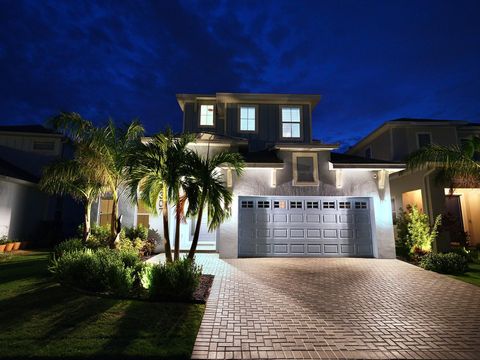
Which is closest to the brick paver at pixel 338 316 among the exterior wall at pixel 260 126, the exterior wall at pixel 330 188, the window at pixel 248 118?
the exterior wall at pixel 330 188

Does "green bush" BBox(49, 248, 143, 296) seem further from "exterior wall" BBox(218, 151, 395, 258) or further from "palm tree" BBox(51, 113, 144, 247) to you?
"exterior wall" BBox(218, 151, 395, 258)

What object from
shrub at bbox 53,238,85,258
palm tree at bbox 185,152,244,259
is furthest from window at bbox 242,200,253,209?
shrub at bbox 53,238,85,258

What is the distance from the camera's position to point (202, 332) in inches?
163

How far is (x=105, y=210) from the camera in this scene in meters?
12.6

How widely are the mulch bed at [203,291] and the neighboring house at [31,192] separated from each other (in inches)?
489

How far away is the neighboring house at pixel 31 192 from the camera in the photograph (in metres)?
13.6

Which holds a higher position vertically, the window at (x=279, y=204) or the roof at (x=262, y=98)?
the roof at (x=262, y=98)

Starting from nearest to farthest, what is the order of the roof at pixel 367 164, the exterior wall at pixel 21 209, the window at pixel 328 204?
the roof at pixel 367 164 → the window at pixel 328 204 → the exterior wall at pixel 21 209

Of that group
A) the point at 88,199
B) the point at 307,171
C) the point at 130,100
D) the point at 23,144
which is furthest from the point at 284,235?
the point at 130,100

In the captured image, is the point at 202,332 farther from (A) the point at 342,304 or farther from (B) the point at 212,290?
(A) the point at 342,304

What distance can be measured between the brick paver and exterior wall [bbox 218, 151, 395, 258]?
113 inches

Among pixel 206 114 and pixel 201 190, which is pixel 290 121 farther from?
pixel 201 190

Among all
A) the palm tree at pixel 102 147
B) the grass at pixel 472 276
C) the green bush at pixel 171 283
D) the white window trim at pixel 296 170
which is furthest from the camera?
the white window trim at pixel 296 170

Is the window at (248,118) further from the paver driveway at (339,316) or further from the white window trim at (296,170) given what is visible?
the paver driveway at (339,316)
